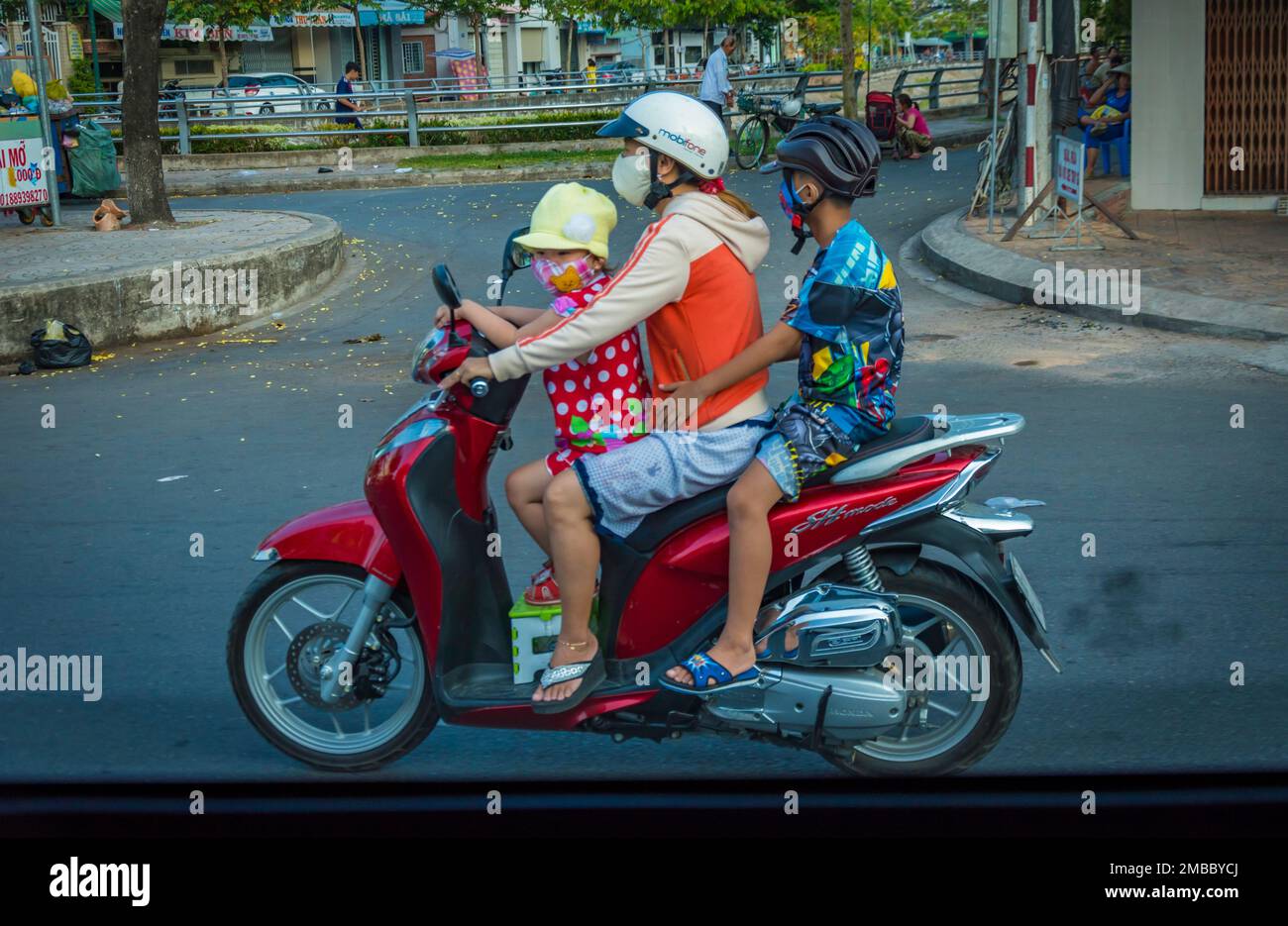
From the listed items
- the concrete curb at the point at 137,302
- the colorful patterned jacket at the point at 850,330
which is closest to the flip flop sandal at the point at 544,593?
the colorful patterned jacket at the point at 850,330

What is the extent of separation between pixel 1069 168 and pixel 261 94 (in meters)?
29.5

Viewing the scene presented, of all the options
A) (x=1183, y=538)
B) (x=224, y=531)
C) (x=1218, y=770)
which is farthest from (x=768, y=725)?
(x=224, y=531)

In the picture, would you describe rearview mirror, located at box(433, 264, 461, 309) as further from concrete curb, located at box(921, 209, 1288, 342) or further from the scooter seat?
concrete curb, located at box(921, 209, 1288, 342)

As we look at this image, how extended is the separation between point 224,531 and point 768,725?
10.9 ft

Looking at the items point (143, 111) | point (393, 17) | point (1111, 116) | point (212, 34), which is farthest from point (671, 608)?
point (393, 17)

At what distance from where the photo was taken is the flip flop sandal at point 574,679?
11.9ft

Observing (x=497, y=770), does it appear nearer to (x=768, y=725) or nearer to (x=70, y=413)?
(x=768, y=725)

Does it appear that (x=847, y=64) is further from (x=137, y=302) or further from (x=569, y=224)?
(x=569, y=224)

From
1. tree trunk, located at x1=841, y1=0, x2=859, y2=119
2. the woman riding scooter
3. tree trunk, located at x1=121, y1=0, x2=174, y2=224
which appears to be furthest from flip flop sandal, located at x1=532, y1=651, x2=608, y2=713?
tree trunk, located at x1=841, y1=0, x2=859, y2=119

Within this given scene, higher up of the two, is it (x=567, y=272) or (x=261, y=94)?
(x=261, y=94)

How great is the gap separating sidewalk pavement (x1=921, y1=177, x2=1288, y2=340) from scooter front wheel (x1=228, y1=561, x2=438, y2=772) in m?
7.07

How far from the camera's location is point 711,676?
11.6 ft

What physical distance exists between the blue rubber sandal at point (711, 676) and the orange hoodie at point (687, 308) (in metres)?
0.57

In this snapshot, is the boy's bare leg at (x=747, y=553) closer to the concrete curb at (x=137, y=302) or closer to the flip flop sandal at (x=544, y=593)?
the flip flop sandal at (x=544, y=593)
